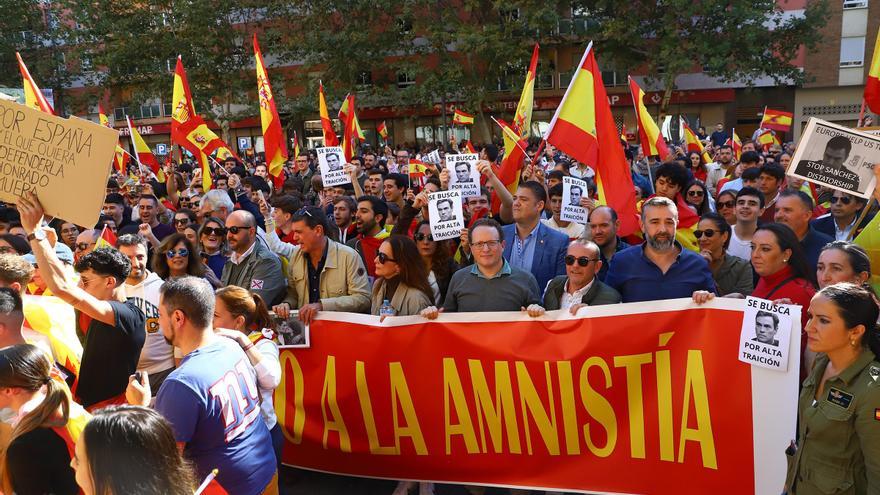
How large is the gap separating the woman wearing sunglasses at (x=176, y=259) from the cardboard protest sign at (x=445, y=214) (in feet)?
6.10

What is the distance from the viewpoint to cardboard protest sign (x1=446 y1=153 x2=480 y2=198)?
22.1ft

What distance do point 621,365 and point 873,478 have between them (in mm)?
1489

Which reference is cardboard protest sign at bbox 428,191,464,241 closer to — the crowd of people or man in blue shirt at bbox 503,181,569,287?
the crowd of people


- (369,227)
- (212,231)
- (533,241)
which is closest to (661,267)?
(533,241)

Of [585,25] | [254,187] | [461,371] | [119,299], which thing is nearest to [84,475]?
[119,299]

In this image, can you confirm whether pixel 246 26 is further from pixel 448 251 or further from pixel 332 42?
pixel 448 251

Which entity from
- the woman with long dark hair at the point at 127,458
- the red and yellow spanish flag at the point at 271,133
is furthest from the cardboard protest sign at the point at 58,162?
the red and yellow spanish flag at the point at 271,133

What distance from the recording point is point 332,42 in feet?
92.2

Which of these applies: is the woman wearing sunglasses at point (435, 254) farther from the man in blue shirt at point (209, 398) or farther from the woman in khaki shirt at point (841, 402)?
the woman in khaki shirt at point (841, 402)

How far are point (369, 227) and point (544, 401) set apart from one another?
2751 mm

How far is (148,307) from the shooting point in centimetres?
439

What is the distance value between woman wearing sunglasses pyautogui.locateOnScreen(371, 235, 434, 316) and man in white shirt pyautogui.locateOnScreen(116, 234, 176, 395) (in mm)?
1428

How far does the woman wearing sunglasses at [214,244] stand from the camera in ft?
19.2

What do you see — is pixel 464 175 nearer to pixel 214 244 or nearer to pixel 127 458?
pixel 214 244
